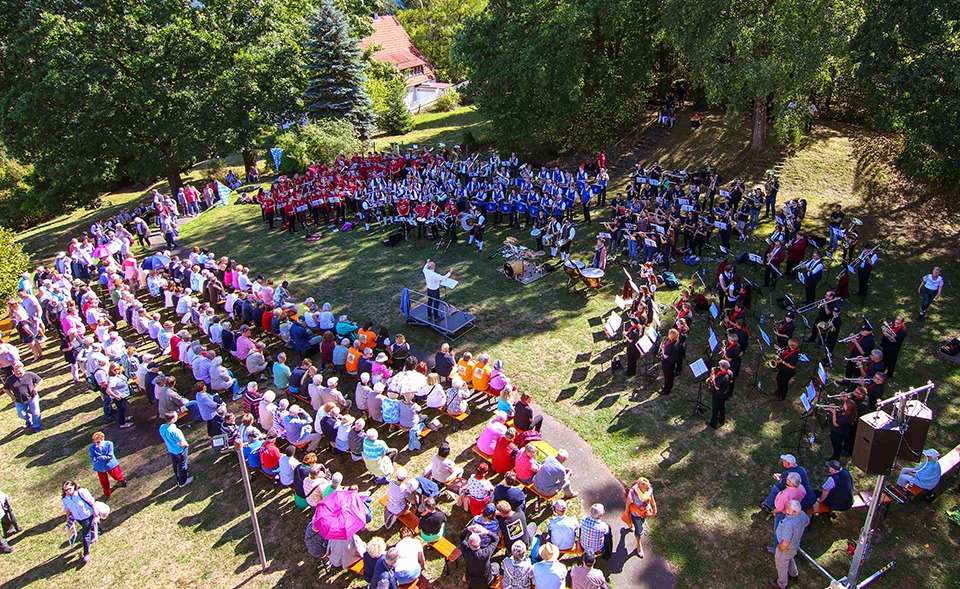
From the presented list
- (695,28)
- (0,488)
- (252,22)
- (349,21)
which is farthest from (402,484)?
(349,21)

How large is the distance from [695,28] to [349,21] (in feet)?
69.0

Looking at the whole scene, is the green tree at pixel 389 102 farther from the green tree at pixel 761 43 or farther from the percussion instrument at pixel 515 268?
the percussion instrument at pixel 515 268

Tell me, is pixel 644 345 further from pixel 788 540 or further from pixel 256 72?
pixel 256 72

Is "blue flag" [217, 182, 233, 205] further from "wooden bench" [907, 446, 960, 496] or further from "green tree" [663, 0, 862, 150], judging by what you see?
"wooden bench" [907, 446, 960, 496]

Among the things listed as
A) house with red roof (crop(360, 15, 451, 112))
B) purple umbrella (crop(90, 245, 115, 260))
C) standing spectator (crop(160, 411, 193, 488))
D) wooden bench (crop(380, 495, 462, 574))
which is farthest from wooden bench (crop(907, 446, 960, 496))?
house with red roof (crop(360, 15, 451, 112))

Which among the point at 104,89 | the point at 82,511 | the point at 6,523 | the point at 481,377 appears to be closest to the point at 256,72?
the point at 104,89

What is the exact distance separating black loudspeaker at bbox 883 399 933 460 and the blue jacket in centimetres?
1351

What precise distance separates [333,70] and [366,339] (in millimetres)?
24553

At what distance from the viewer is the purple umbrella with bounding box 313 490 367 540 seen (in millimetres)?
9172

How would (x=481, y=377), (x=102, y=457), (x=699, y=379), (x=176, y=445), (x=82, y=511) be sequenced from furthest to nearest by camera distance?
(x=699, y=379), (x=481, y=377), (x=176, y=445), (x=102, y=457), (x=82, y=511)

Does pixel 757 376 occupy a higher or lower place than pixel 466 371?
lower

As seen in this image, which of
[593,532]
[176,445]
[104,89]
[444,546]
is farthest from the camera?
[104,89]

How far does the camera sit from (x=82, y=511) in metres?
10.1

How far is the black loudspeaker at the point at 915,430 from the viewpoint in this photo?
346 inches
